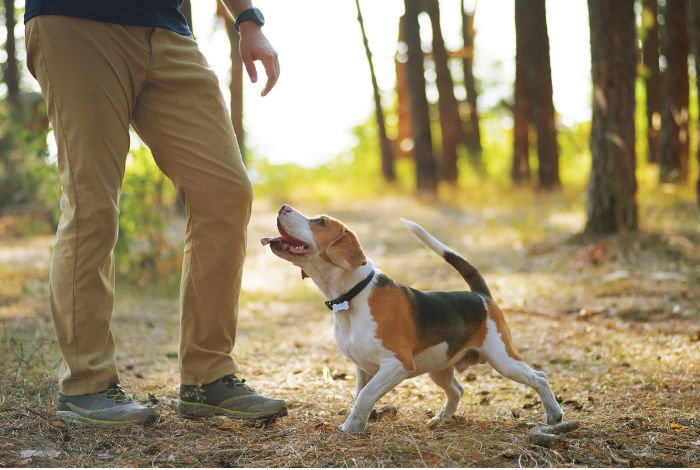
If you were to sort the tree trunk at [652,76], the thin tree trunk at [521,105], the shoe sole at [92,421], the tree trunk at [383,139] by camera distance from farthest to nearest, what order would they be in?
the tree trunk at [383,139]
the tree trunk at [652,76]
the thin tree trunk at [521,105]
the shoe sole at [92,421]

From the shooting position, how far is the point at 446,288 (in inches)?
319

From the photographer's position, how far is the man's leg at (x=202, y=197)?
3748 mm

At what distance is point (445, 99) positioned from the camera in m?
18.9

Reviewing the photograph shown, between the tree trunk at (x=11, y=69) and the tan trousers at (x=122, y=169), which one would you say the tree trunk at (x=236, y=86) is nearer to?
the tree trunk at (x=11, y=69)

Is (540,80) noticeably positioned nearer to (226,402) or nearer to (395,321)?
(395,321)

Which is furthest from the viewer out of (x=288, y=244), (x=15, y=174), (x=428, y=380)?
(x=15, y=174)

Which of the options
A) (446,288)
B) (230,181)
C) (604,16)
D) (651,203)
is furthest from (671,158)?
(230,181)

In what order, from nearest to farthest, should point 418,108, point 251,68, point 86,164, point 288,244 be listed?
1. point 86,164
2. point 288,244
3. point 251,68
4. point 418,108

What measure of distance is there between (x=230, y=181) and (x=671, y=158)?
11.4m

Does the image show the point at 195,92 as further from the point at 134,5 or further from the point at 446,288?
the point at 446,288

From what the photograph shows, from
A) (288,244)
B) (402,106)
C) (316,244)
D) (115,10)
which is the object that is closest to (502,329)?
(316,244)

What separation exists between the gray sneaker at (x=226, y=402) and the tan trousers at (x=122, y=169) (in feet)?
0.17

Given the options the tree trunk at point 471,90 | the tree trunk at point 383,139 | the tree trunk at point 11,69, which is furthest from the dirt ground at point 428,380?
the tree trunk at point 471,90

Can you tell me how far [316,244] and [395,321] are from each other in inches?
20.2
